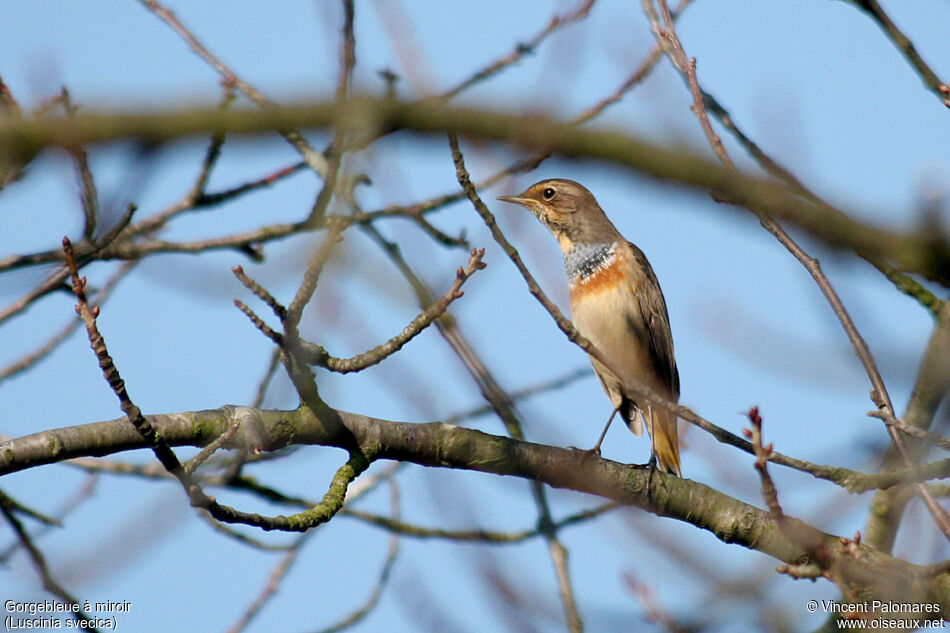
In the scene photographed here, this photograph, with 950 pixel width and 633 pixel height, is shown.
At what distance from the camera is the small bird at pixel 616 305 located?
800cm

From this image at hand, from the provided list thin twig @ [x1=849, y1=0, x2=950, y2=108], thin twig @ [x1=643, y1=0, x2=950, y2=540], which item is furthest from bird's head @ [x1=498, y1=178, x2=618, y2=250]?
thin twig @ [x1=849, y1=0, x2=950, y2=108]

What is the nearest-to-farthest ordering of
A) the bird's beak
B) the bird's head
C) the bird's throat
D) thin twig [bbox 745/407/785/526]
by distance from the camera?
thin twig [bbox 745/407/785/526], the bird's throat, the bird's beak, the bird's head

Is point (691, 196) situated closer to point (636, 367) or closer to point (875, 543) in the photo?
point (875, 543)

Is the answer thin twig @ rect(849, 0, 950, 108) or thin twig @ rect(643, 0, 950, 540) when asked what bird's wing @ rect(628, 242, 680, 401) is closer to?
thin twig @ rect(643, 0, 950, 540)

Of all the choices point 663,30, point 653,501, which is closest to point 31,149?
point 663,30

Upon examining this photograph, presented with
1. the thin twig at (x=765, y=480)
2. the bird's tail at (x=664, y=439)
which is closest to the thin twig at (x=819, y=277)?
the thin twig at (x=765, y=480)

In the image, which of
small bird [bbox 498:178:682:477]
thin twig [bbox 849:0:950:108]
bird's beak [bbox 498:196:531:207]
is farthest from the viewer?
bird's beak [bbox 498:196:531:207]

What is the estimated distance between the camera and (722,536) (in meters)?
5.37

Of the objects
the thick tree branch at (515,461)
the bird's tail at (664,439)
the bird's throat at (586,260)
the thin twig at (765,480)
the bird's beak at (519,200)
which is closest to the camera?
the thin twig at (765,480)

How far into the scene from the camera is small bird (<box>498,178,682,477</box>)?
7996 mm

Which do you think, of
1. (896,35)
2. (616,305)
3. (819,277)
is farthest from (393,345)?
(616,305)

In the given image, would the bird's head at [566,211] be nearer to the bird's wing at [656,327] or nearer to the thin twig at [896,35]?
the bird's wing at [656,327]

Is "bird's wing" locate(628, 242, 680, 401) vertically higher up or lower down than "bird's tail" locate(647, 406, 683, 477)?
higher up

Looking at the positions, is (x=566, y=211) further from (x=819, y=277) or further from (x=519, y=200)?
(x=819, y=277)
